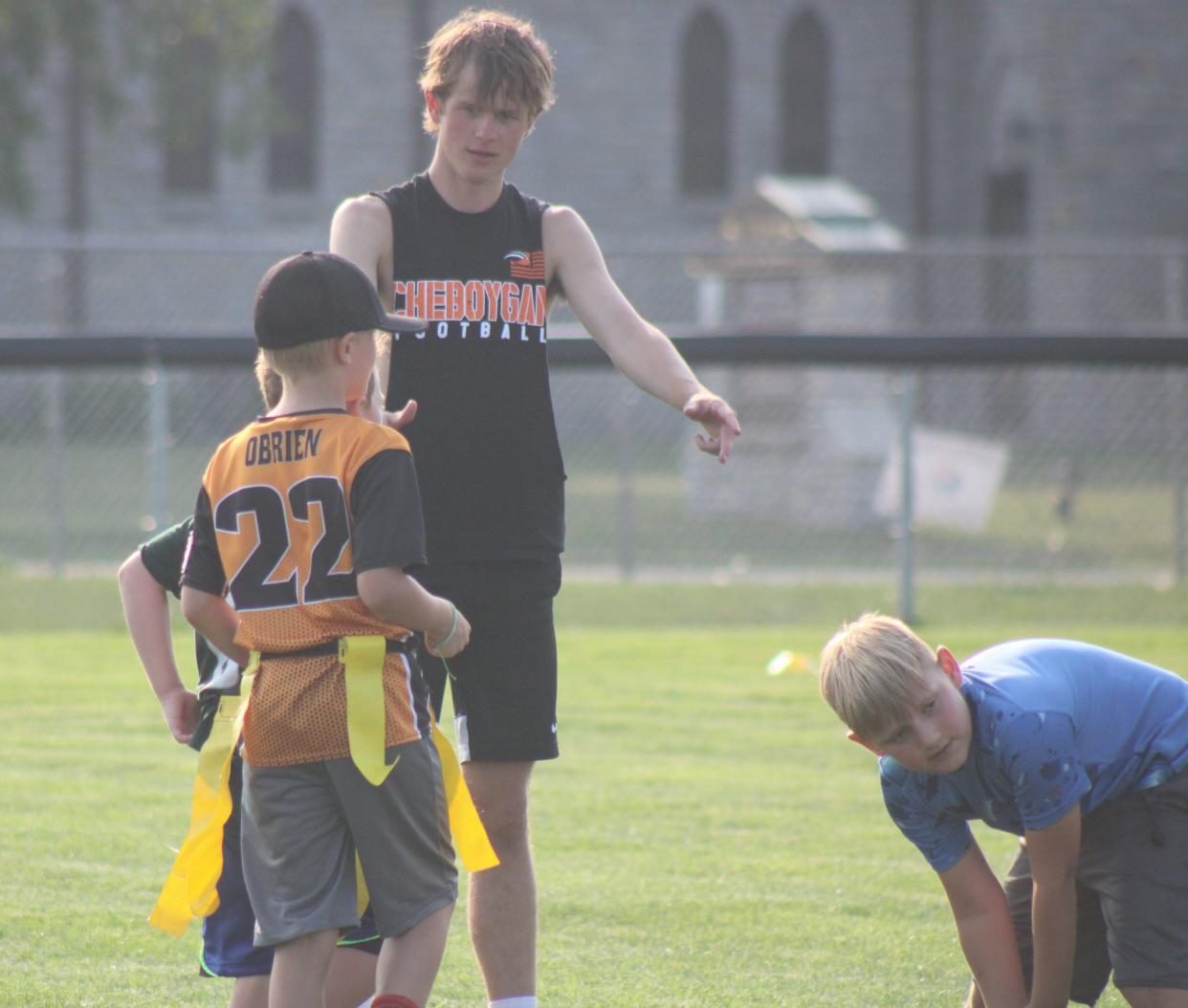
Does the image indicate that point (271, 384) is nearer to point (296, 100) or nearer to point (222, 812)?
point (222, 812)

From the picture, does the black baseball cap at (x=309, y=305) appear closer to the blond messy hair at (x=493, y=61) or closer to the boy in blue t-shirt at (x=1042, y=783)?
the blond messy hair at (x=493, y=61)

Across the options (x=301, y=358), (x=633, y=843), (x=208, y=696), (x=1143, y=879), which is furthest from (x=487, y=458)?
(x=633, y=843)

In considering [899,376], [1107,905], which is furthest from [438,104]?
[899,376]

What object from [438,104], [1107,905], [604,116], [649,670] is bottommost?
[649,670]

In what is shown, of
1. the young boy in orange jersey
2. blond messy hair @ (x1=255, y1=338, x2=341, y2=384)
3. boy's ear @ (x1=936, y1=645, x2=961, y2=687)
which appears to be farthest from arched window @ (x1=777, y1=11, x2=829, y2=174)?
blond messy hair @ (x1=255, y1=338, x2=341, y2=384)

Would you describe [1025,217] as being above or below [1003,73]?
below

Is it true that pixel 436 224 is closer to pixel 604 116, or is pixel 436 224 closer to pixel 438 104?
pixel 438 104

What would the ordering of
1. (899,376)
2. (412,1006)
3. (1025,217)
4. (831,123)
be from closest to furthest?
(412,1006), (899,376), (1025,217), (831,123)

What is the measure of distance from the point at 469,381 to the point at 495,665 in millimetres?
568

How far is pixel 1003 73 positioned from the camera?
29156 mm

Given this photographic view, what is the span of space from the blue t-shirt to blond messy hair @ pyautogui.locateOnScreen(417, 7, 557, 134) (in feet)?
4.64

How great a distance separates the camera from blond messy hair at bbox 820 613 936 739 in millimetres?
2910

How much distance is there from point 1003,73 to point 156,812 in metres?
26.9

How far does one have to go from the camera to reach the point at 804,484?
1235 cm
